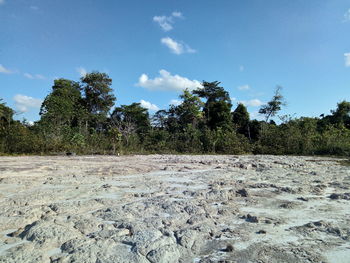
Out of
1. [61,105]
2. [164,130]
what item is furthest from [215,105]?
[61,105]

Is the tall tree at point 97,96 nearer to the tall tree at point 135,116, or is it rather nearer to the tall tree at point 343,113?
the tall tree at point 135,116

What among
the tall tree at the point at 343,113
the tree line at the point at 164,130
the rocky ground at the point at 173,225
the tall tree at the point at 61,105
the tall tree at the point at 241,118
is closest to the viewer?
the rocky ground at the point at 173,225

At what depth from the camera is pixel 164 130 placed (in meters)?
19.1

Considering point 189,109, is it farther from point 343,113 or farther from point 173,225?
point 173,225

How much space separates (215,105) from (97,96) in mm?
11364

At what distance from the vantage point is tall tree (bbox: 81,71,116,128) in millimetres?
22781

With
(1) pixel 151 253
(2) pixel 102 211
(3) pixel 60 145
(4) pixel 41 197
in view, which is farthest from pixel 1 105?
(1) pixel 151 253

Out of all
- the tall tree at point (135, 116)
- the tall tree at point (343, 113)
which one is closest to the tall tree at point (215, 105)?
the tall tree at point (135, 116)

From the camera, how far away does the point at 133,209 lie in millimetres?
2988

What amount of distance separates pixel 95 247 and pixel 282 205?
98.1 inches

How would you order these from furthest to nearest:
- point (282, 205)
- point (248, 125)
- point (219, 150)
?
point (248, 125) < point (219, 150) < point (282, 205)

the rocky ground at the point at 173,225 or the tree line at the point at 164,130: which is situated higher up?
the tree line at the point at 164,130

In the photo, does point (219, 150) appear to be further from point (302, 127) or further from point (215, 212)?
point (215, 212)

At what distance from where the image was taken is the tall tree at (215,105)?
21.2 metres
